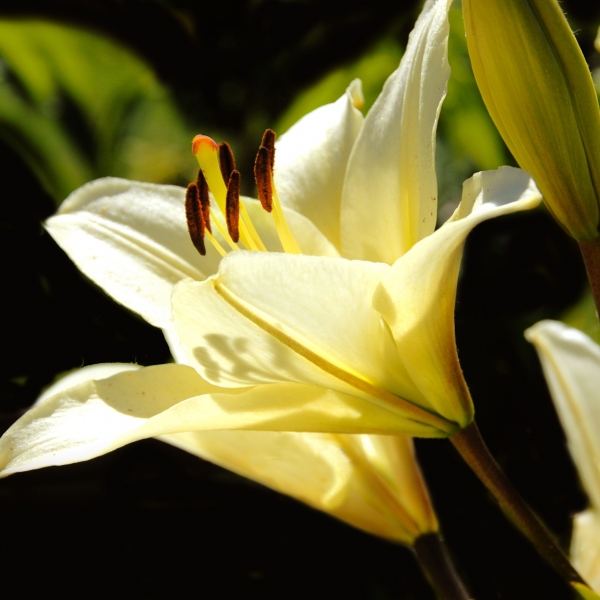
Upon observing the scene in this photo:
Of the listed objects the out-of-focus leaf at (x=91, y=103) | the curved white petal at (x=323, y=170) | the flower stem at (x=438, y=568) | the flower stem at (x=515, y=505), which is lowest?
the flower stem at (x=438, y=568)

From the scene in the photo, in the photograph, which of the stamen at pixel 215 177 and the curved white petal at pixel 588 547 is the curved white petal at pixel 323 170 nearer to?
the stamen at pixel 215 177

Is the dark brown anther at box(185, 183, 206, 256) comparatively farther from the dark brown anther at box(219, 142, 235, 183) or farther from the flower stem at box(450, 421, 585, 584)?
the flower stem at box(450, 421, 585, 584)

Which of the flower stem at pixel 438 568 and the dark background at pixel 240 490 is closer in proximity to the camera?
the flower stem at pixel 438 568

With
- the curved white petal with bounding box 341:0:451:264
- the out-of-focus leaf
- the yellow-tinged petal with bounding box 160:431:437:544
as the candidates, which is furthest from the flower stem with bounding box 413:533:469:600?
the out-of-focus leaf

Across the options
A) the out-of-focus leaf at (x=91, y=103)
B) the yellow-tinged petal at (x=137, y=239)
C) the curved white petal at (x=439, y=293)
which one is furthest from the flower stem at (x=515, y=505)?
the out-of-focus leaf at (x=91, y=103)

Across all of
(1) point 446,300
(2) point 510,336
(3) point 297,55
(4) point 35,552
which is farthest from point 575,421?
(3) point 297,55

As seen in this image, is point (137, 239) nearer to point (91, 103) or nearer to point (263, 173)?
point (263, 173)
